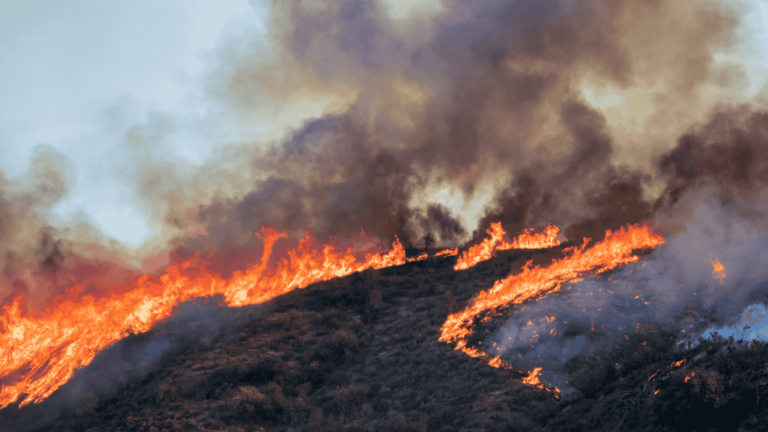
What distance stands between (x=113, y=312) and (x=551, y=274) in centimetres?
2486

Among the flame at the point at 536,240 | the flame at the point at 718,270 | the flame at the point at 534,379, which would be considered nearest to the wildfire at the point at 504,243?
the flame at the point at 536,240

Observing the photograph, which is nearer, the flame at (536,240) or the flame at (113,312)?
the flame at (113,312)

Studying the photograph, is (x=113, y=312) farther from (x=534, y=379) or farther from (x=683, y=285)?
(x=683, y=285)

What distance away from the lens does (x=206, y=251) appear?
2952 centimetres

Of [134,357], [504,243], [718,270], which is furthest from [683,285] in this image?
[134,357]

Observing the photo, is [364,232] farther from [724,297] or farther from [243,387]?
[724,297]

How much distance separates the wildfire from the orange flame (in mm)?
4768

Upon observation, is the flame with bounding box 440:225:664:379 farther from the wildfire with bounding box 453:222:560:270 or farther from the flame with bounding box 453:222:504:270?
the flame with bounding box 453:222:504:270

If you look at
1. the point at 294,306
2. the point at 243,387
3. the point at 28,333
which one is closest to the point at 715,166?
the point at 294,306

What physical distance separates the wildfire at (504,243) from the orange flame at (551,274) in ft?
15.6

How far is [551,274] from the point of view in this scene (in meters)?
25.3

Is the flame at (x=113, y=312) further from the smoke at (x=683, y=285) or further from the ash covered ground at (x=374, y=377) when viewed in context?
the smoke at (x=683, y=285)

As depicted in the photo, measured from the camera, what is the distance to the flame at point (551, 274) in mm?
23109

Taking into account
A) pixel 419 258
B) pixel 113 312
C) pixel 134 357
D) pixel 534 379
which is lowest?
pixel 534 379
